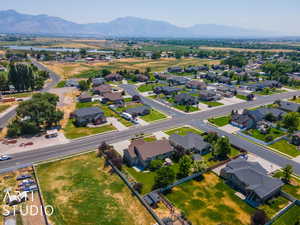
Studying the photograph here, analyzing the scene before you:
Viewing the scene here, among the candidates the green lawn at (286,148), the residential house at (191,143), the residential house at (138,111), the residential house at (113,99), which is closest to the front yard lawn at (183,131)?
the residential house at (191,143)

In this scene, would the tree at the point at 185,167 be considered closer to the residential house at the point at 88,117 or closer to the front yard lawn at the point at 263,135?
the front yard lawn at the point at 263,135

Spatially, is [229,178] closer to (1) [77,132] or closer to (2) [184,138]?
(2) [184,138]

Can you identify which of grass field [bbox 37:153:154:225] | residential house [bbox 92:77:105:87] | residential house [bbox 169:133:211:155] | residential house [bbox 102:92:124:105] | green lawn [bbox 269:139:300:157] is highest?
residential house [bbox 92:77:105:87]

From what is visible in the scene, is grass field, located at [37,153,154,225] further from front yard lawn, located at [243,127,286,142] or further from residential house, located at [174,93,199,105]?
residential house, located at [174,93,199,105]

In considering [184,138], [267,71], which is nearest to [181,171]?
[184,138]

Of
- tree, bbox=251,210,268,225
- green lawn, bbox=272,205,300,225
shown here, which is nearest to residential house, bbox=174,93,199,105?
green lawn, bbox=272,205,300,225
